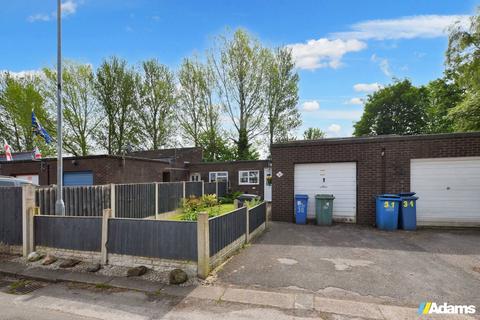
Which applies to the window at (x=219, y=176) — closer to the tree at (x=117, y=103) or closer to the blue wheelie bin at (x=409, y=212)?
the tree at (x=117, y=103)

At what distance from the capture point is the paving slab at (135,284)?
4.54 metres

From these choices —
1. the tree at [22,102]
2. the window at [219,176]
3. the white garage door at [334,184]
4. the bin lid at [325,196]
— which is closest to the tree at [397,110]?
the window at [219,176]

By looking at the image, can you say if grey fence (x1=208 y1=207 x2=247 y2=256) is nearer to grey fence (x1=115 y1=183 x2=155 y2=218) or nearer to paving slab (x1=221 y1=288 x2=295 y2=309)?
paving slab (x1=221 y1=288 x2=295 y2=309)

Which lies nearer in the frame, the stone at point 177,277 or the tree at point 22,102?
the stone at point 177,277

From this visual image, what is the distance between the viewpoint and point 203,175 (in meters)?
23.5

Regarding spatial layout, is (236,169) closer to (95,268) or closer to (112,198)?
(112,198)

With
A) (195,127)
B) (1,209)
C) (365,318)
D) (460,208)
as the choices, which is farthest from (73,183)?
(460,208)

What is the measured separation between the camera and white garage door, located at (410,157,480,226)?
29.9ft

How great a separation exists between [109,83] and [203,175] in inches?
558

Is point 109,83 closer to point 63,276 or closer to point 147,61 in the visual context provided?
point 147,61

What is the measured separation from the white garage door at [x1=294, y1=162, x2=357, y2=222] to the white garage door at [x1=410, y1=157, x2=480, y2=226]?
209cm

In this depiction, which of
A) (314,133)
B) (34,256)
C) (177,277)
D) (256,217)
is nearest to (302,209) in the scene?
(256,217)

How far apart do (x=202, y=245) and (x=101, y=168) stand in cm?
1241

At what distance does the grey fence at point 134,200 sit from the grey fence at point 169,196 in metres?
0.60
